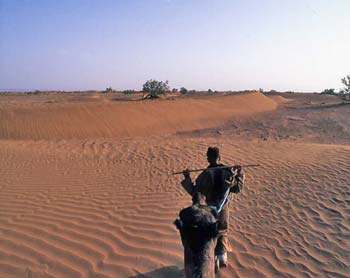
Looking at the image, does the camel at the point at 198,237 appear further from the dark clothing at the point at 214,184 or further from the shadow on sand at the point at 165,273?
the shadow on sand at the point at 165,273

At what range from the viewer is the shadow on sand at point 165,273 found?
424cm

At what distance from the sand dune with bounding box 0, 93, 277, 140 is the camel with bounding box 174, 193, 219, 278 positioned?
15040 millimetres

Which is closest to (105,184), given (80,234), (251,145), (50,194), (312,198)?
(50,194)

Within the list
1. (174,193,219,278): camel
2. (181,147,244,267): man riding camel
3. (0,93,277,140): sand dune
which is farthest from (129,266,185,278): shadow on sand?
(0,93,277,140): sand dune

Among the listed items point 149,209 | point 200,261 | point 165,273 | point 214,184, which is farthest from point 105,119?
point 200,261

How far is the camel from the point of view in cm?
236

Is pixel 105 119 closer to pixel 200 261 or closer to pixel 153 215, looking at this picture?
pixel 153 215

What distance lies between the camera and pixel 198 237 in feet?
7.81

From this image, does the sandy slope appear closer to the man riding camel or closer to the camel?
the man riding camel

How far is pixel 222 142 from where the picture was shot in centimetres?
1157

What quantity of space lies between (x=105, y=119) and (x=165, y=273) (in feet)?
52.5

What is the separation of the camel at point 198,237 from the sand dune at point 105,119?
15.0 meters

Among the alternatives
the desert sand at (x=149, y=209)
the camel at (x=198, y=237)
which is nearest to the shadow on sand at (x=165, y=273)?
the desert sand at (x=149, y=209)

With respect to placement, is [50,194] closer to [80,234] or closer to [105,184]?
[105,184]
